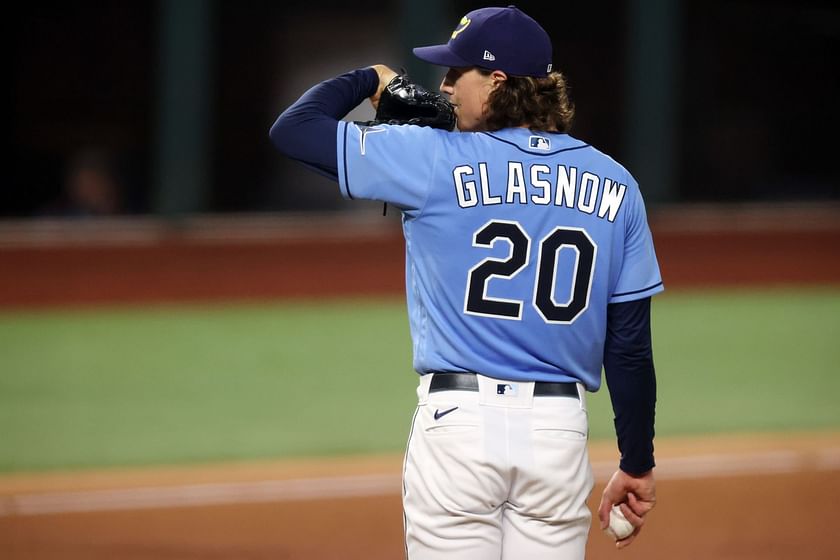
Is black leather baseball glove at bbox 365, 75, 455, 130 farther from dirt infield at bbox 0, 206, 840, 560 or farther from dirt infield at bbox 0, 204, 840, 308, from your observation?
dirt infield at bbox 0, 204, 840, 308

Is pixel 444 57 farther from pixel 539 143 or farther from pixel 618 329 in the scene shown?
pixel 618 329

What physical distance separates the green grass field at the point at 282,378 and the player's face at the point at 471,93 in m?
3.57

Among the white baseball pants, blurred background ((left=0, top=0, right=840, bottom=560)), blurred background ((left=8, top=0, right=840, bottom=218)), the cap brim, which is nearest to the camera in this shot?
the white baseball pants

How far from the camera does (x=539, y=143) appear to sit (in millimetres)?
2408

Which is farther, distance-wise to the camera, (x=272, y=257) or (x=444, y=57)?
(x=272, y=257)

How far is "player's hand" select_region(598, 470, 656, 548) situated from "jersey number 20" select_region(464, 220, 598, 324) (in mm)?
429

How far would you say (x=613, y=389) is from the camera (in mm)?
2518

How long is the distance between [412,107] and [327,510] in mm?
2806

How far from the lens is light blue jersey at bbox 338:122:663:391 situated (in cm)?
235

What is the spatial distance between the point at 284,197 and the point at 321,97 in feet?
28.7

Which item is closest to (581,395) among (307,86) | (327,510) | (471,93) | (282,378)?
(471,93)

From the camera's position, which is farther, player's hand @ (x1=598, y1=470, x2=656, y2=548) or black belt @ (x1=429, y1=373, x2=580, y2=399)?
player's hand @ (x1=598, y1=470, x2=656, y2=548)

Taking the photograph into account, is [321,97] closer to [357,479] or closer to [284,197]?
[357,479]

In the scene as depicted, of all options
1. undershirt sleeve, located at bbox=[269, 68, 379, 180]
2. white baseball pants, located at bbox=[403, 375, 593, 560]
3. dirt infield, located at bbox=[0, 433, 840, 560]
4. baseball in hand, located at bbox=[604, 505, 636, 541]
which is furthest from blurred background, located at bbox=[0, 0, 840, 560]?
undershirt sleeve, located at bbox=[269, 68, 379, 180]
